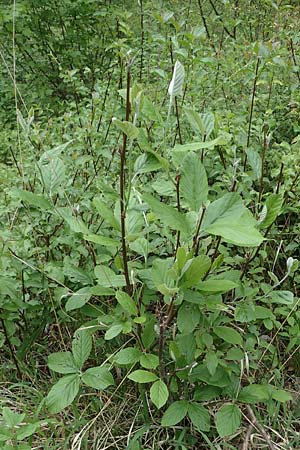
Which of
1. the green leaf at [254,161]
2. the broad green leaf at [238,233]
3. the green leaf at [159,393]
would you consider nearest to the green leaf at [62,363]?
the green leaf at [159,393]

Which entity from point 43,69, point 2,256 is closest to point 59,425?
point 2,256

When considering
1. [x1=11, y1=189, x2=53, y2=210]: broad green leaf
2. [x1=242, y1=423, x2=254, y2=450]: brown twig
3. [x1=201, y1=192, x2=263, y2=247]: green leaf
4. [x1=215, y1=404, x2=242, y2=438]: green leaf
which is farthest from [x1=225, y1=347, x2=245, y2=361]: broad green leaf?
[x1=11, y1=189, x2=53, y2=210]: broad green leaf

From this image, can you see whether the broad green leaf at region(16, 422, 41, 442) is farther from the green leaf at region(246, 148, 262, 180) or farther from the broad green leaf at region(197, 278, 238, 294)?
the green leaf at region(246, 148, 262, 180)

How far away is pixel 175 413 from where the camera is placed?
138 centimetres

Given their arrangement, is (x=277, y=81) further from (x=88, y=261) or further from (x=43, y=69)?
(x=43, y=69)

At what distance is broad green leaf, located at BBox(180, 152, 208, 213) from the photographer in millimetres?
1117

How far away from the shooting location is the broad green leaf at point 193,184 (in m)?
1.12

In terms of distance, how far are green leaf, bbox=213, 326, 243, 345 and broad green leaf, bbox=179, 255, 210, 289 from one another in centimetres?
22

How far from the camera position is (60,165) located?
1335 millimetres

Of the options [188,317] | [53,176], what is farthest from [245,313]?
[53,176]

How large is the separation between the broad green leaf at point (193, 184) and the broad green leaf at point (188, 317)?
25 cm

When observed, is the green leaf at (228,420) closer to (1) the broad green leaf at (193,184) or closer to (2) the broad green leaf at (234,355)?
(2) the broad green leaf at (234,355)

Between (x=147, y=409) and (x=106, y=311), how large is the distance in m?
0.29

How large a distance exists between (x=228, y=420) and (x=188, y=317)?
0.98 ft
